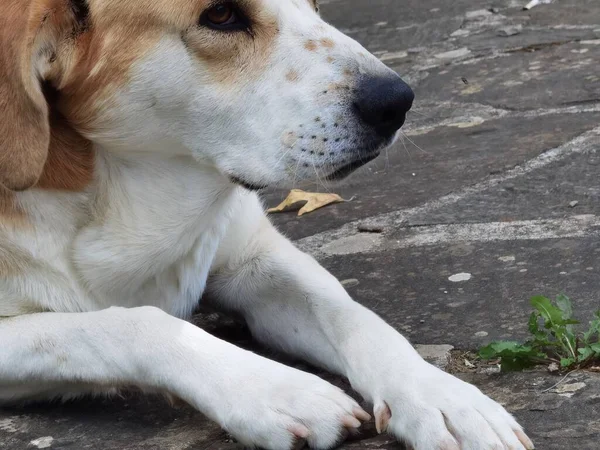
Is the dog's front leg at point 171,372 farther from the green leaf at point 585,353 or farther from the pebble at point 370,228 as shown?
the pebble at point 370,228

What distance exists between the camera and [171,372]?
206 cm

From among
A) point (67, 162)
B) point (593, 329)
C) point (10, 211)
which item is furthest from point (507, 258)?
point (10, 211)

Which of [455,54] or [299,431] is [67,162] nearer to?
[299,431]

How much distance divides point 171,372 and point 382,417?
17.1 inches

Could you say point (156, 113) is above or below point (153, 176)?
above

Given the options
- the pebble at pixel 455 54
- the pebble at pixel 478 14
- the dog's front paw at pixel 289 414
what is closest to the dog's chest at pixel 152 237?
the dog's front paw at pixel 289 414

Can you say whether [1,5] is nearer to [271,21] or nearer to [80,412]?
[271,21]

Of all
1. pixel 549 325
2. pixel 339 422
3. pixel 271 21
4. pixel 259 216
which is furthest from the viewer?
pixel 259 216

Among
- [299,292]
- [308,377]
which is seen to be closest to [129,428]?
[308,377]

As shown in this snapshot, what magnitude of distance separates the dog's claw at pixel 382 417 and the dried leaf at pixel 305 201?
1500 mm

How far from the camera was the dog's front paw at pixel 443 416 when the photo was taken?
1.80 m

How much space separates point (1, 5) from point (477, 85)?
2.44 m

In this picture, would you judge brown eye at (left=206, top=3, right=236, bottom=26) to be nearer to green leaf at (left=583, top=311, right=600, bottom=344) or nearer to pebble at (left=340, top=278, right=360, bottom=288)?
pebble at (left=340, top=278, right=360, bottom=288)

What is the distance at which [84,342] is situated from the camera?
2156 mm
